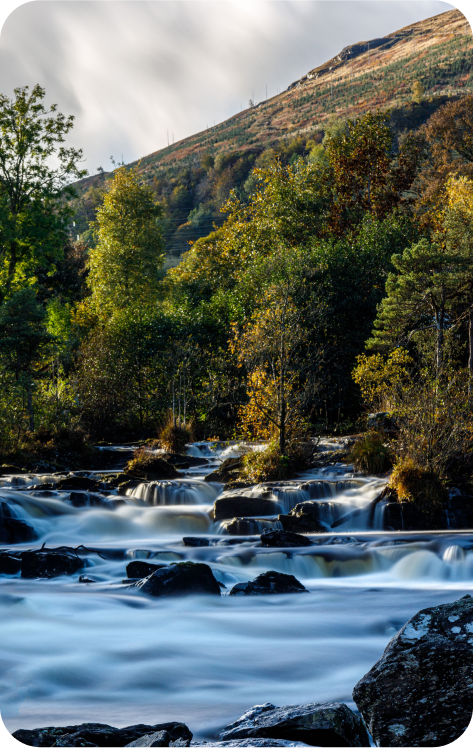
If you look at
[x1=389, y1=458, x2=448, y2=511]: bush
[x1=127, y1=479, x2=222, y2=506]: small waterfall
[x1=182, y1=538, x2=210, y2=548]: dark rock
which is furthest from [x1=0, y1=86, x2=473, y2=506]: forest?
[x1=182, y1=538, x2=210, y2=548]: dark rock

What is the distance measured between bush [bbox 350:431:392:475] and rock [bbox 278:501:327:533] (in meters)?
2.88

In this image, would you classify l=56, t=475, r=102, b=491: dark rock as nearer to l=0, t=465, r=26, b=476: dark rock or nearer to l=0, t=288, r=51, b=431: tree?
l=0, t=465, r=26, b=476: dark rock

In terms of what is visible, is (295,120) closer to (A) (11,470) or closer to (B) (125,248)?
(B) (125,248)

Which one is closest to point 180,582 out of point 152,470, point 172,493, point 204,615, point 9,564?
point 204,615

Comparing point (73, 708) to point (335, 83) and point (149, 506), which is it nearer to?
point (149, 506)

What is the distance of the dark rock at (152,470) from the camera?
15.2m

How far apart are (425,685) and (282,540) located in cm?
674

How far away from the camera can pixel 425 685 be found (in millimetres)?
3039

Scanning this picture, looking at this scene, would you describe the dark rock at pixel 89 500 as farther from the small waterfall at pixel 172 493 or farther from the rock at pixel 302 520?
the rock at pixel 302 520

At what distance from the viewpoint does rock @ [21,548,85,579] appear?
26.7ft

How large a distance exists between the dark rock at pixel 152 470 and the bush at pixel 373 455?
15.0 ft

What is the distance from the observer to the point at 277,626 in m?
6.74

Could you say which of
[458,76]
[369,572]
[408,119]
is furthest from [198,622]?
[458,76]

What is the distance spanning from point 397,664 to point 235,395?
59.4ft
